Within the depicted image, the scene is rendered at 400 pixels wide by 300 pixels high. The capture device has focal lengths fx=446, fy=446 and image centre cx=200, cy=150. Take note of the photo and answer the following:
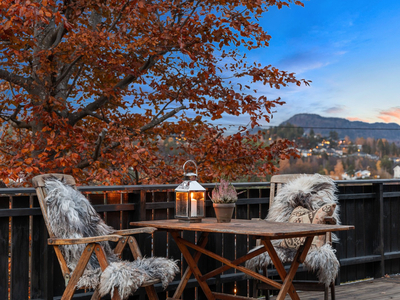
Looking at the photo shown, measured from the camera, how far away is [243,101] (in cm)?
640

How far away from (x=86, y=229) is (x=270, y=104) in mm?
3943

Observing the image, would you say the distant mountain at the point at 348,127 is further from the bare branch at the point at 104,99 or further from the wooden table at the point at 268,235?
the wooden table at the point at 268,235

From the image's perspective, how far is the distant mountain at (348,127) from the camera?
54.6ft

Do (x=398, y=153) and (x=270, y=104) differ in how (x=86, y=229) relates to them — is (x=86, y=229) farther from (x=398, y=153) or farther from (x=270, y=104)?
(x=398, y=153)

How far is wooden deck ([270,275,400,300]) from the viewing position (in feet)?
12.9

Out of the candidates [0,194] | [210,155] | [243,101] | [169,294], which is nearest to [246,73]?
[243,101]

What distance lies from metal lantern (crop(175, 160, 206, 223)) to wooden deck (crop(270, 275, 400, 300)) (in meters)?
1.46

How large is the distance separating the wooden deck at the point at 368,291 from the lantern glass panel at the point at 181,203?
1.51 m

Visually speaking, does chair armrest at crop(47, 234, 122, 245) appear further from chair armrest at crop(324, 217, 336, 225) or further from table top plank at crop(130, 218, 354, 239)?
chair armrest at crop(324, 217, 336, 225)

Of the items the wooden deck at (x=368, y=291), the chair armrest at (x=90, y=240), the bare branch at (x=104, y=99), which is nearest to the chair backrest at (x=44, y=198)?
the chair armrest at (x=90, y=240)

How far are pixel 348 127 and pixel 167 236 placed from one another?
1517cm

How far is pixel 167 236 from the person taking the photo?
3549mm

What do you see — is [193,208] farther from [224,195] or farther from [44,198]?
[44,198]

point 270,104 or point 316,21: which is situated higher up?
point 316,21
